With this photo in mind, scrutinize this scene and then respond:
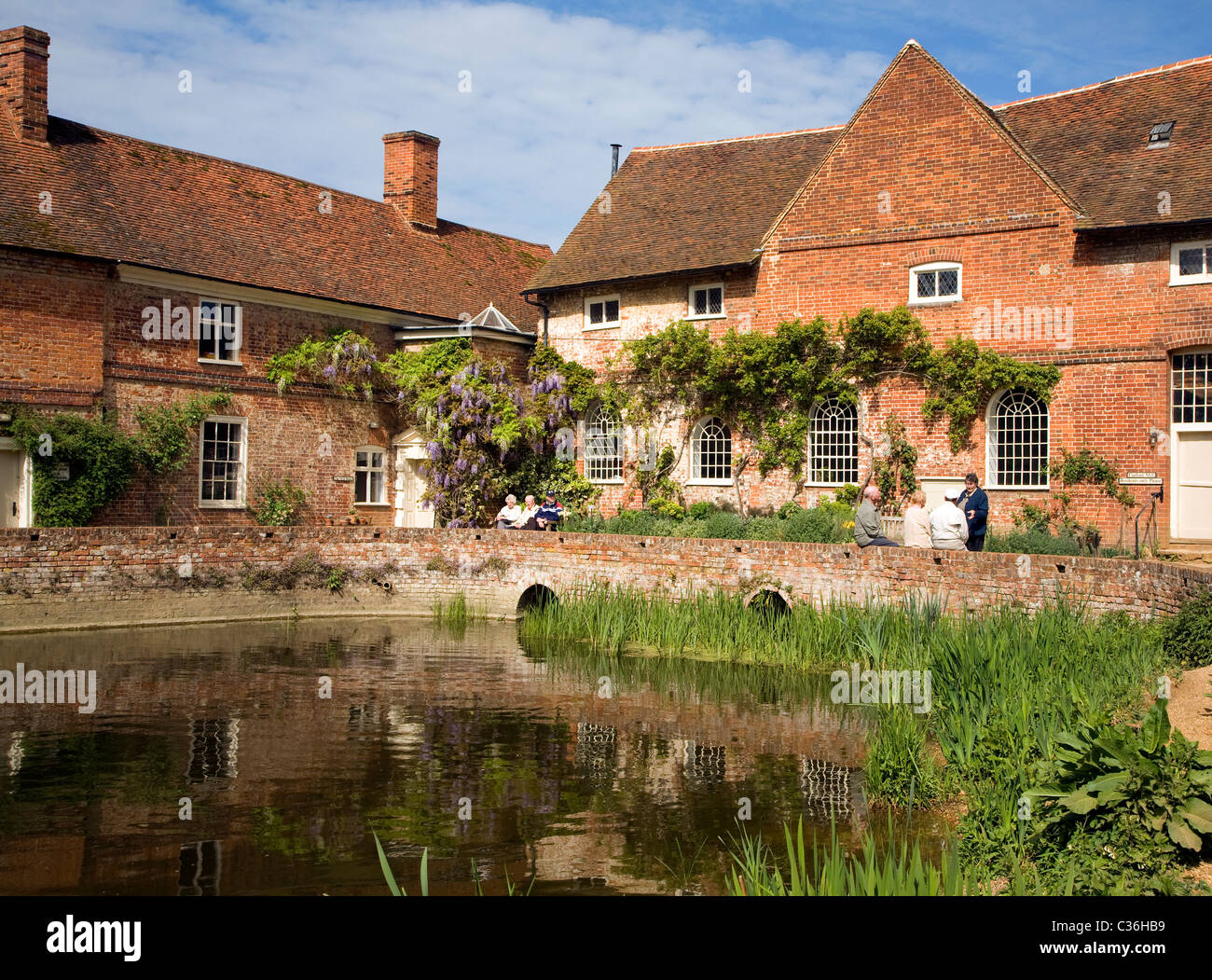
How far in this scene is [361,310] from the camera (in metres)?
26.0

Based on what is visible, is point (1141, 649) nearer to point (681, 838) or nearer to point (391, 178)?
point (681, 838)

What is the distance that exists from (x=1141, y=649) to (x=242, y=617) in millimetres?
14759

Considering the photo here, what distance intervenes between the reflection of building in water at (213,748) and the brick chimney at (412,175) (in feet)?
70.0

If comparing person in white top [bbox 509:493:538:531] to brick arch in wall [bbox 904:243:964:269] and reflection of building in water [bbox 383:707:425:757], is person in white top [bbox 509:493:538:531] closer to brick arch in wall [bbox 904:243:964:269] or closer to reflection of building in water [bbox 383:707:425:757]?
brick arch in wall [bbox 904:243:964:269]

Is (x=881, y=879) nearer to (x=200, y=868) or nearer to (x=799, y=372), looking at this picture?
(x=200, y=868)

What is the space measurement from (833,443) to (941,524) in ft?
24.4

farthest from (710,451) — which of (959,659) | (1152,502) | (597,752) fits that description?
(597,752)

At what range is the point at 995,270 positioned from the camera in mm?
21031

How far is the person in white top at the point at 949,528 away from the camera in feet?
50.9

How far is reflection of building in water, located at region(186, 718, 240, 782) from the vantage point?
9602 mm

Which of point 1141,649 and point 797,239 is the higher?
point 797,239

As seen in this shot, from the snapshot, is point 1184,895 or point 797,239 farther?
point 797,239

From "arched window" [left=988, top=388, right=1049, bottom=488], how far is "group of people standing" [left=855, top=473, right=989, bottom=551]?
15.6 ft
